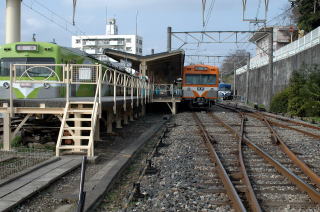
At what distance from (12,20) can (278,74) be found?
2416 cm

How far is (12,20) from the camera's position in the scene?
102ft

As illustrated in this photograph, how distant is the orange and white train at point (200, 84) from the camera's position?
25.6 m

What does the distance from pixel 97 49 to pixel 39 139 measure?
321 feet

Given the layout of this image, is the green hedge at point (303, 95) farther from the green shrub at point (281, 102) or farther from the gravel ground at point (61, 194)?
the gravel ground at point (61, 194)

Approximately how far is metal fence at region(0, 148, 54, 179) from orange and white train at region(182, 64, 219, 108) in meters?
17.2

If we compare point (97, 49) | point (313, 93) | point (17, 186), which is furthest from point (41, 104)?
point (97, 49)

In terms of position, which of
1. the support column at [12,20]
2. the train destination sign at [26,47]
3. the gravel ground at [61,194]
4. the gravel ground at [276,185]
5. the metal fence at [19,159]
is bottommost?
the gravel ground at [61,194]

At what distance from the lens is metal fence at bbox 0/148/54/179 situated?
6.92 metres

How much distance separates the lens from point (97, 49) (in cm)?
10581

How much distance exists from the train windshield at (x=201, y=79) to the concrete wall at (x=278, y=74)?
5830 millimetres

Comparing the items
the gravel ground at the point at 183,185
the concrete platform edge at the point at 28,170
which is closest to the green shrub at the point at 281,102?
the gravel ground at the point at 183,185

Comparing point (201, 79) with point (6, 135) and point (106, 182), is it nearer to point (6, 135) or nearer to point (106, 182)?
point (6, 135)

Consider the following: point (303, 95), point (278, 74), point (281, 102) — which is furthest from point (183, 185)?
point (278, 74)

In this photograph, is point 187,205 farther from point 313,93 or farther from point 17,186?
point 313,93
